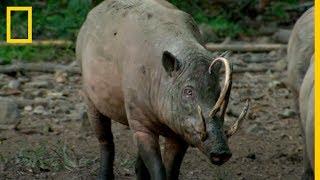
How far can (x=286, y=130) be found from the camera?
10.1m

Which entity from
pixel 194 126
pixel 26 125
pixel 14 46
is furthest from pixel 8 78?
pixel 194 126

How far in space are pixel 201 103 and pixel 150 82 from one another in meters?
0.67

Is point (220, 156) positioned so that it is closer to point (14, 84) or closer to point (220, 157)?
point (220, 157)

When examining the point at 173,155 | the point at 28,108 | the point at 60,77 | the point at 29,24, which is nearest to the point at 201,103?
the point at 173,155

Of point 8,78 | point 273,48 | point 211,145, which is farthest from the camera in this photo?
point 273,48

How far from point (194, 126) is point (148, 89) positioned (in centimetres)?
69

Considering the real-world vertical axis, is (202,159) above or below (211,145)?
below

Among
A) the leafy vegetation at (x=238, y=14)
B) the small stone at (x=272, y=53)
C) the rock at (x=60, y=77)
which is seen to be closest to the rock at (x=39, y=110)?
the rock at (x=60, y=77)

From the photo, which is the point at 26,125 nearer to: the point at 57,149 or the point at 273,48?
the point at 57,149

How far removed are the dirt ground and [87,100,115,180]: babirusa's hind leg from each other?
0.77 feet

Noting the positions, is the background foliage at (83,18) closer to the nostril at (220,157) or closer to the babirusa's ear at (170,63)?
the babirusa's ear at (170,63)

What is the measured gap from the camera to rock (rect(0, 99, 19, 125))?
389 inches

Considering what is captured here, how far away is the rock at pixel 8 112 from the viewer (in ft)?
32.4

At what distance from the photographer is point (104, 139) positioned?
7.71 meters
